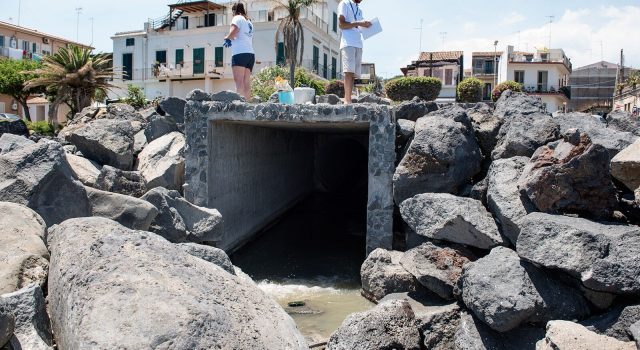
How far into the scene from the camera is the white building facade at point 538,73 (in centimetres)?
4816

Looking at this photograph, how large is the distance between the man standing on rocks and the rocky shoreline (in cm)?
131

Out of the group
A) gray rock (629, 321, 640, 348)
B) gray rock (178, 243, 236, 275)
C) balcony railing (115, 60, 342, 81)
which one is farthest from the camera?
balcony railing (115, 60, 342, 81)

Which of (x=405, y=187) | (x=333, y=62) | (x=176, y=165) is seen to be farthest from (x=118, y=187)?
(x=333, y=62)

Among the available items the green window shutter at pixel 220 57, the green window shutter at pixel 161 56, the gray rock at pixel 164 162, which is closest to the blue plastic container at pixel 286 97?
the gray rock at pixel 164 162

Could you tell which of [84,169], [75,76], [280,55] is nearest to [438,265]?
[84,169]

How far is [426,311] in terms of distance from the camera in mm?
7711

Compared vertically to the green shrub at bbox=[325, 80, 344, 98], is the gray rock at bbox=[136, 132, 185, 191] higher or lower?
lower

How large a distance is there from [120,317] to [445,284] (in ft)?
17.2

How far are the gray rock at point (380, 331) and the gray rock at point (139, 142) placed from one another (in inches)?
282

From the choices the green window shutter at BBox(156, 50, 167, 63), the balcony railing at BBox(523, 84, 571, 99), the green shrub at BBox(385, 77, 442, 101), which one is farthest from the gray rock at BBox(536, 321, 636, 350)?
the balcony railing at BBox(523, 84, 571, 99)

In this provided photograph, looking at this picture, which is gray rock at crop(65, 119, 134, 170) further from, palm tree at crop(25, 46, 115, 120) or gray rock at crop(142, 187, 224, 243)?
palm tree at crop(25, 46, 115, 120)

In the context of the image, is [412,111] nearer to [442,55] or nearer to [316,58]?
[316,58]

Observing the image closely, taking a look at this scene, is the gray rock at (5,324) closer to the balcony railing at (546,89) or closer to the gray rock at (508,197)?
the gray rock at (508,197)

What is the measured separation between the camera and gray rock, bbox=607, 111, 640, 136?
9.73 m
